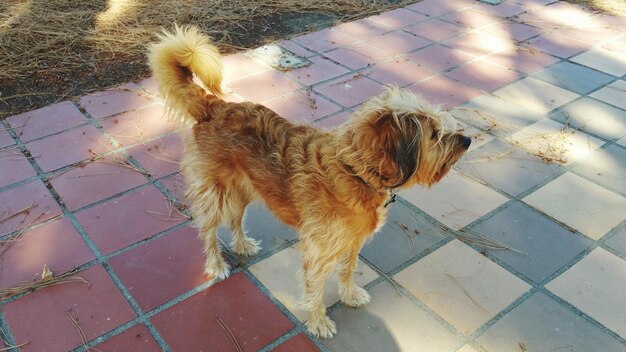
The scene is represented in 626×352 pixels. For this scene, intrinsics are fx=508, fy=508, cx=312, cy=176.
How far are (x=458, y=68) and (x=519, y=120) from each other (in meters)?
1.16

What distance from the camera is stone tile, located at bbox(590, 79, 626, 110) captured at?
5.12 metres

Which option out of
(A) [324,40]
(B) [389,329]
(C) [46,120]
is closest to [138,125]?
(C) [46,120]

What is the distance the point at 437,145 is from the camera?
94.7 inches

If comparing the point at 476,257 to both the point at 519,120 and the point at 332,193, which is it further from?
the point at 519,120

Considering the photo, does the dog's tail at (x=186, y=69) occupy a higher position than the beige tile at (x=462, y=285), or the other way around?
the dog's tail at (x=186, y=69)

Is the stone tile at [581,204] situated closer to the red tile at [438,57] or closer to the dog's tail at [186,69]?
the red tile at [438,57]

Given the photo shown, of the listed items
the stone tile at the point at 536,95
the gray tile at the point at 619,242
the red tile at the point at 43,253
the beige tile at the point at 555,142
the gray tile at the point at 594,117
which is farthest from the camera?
the stone tile at the point at 536,95

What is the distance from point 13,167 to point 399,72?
387 centimetres

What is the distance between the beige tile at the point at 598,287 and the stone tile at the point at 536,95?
6.61 feet

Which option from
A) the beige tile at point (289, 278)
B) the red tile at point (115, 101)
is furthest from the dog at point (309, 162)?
the red tile at point (115, 101)

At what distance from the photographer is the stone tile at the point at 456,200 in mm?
3791

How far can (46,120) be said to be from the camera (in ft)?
15.6

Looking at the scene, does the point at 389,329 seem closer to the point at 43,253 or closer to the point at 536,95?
the point at 43,253

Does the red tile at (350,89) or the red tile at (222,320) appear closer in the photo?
the red tile at (222,320)
